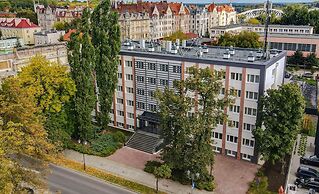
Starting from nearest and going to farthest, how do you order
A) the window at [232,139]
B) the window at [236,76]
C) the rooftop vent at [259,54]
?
1. the window at [236,76]
2. the window at [232,139]
3. the rooftop vent at [259,54]

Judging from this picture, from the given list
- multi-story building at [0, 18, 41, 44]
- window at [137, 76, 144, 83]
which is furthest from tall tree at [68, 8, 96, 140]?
multi-story building at [0, 18, 41, 44]

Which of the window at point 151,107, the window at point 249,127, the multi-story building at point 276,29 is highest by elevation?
the multi-story building at point 276,29

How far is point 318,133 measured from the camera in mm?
44375

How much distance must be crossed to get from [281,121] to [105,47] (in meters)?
26.2

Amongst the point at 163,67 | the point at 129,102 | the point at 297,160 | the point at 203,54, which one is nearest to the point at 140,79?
the point at 129,102

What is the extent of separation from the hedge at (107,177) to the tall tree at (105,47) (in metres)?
9.72

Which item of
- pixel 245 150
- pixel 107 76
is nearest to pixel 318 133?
pixel 245 150

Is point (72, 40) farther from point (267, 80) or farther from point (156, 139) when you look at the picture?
point (267, 80)

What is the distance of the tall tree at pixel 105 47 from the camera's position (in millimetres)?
46750

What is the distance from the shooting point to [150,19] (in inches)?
4953

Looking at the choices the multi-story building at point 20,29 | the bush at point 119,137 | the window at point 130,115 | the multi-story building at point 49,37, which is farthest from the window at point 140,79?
the multi-story building at point 20,29

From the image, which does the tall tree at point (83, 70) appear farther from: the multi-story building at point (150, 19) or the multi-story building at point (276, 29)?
the multi-story building at point (276, 29)

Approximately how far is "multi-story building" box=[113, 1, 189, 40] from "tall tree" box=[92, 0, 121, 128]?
222 feet

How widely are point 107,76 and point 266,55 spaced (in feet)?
75.9
